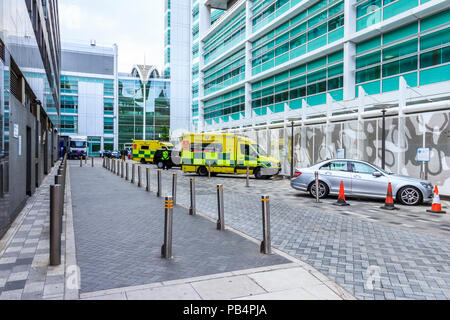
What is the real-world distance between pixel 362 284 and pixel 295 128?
61.9ft

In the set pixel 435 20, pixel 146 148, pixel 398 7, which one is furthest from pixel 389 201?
pixel 146 148

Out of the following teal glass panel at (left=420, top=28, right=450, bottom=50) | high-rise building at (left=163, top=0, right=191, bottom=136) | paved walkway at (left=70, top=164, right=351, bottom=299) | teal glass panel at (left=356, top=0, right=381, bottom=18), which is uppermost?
high-rise building at (left=163, top=0, right=191, bottom=136)

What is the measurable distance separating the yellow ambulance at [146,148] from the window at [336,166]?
25253 mm

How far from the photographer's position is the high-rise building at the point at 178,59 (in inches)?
2808

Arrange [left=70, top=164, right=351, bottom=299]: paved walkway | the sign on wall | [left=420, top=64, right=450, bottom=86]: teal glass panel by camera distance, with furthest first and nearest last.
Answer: [left=420, top=64, right=450, bottom=86]: teal glass panel
the sign on wall
[left=70, top=164, right=351, bottom=299]: paved walkway

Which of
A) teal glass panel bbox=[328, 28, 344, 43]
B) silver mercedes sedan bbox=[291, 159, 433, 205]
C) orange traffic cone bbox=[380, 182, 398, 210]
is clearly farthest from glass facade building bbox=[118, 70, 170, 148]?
orange traffic cone bbox=[380, 182, 398, 210]

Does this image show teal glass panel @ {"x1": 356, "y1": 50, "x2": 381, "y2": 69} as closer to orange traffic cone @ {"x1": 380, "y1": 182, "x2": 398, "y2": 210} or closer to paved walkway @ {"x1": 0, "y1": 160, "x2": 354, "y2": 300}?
orange traffic cone @ {"x1": 380, "y1": 182, "x2": 398, "y2": 210}

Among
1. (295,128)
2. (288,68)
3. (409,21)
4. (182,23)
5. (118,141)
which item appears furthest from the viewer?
(118,141)

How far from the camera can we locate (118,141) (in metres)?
80.0

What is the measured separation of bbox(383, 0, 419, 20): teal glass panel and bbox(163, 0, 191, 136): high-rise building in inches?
2204

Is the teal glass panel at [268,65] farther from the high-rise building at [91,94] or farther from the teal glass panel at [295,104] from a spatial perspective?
the high-rise building at [91,94]

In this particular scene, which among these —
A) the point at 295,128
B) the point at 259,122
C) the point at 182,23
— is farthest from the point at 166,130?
the point at 295,128

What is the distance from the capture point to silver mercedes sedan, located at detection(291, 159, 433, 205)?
11125 mm
